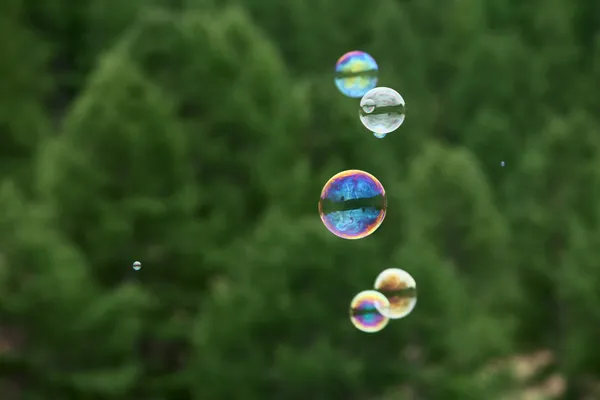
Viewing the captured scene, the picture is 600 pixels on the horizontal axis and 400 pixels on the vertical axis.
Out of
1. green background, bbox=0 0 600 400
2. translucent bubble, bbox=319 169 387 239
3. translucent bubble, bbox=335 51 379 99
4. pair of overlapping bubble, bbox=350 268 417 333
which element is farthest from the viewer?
green background, bbox=0 0 600 400

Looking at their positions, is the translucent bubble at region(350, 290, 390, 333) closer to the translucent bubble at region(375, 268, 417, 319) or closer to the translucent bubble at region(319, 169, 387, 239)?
the translucent bubble at region(375, 268, 417, 319)

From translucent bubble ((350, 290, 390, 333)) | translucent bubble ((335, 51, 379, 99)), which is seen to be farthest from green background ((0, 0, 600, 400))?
translucent bubble ((335, 51, 379, 99))

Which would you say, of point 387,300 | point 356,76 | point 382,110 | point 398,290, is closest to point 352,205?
point 382,110

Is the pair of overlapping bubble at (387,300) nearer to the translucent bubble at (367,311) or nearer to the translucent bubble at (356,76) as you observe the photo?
the translucent bubble at (367,311)

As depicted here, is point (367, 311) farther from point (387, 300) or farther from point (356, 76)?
point (356, 76)

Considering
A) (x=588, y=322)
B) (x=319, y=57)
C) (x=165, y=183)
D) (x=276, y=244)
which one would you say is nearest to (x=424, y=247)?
(x=276, y=244)

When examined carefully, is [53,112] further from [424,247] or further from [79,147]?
[424,247]
